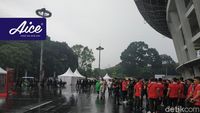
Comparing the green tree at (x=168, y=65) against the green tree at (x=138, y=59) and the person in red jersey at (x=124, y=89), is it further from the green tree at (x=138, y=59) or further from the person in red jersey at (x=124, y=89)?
the person in red jersey at (x=124, y=89)

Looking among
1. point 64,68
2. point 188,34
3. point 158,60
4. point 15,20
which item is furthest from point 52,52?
point 15,20

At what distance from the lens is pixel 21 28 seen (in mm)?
17203

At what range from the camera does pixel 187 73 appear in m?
46.3

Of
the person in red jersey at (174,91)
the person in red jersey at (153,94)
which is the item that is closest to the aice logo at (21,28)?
the person in red jersey at (153,94)

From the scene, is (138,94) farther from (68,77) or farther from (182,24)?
(68,77)

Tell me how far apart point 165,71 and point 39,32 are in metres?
106

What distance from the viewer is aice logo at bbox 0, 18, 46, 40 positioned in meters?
17.2

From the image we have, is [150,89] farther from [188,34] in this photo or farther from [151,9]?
[151,9]

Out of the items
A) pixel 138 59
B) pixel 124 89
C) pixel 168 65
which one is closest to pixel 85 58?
pixel 138 59

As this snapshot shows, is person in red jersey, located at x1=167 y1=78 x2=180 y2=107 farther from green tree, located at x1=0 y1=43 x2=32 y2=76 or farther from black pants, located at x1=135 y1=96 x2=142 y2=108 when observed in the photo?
green tree, located at x1=0 y1=43 x2=32 y2=76

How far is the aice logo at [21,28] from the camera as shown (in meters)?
17.2

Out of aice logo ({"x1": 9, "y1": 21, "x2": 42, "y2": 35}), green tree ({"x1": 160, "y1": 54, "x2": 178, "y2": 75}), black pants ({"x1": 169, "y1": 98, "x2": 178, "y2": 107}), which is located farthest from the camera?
green tree ({"x1": 160, "y1": 54, "x2": 178, "y2": 75})

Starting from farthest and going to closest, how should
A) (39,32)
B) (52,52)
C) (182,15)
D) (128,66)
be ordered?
(128,66) → (52,52) → (182,15) → (39,32)

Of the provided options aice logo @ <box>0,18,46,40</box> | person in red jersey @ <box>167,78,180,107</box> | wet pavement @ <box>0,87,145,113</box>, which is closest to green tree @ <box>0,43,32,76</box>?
wet pavement @ <box>0,87,145,113</box>
